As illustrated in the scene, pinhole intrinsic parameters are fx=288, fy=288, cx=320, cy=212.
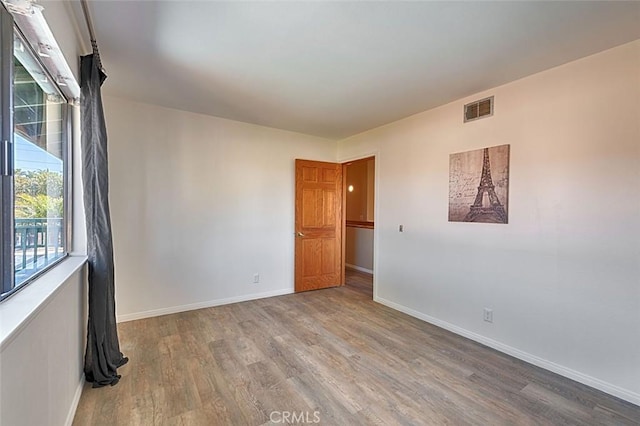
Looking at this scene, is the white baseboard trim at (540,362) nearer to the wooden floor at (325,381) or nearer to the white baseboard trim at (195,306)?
the wooden floor at (325,381)

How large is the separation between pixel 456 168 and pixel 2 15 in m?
3.43

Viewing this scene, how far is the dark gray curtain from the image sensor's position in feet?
6.84

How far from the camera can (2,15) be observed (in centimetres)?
117

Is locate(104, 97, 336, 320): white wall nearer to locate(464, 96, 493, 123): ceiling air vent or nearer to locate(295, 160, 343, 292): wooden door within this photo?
locate(295, 160, 343, 292): wooden door

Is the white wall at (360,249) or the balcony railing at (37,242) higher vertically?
the balcony railing at (37,242)

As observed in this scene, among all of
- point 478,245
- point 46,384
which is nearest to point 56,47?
point 46,384

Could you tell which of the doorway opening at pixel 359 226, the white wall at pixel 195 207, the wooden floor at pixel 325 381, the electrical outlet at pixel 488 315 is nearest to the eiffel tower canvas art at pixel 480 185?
the electrical outlet at pixel 488 315

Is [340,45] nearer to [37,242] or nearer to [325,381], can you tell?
[37,242]

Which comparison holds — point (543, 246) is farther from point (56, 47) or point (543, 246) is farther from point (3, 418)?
point (56, 47)

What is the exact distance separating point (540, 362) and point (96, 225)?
12.4ft

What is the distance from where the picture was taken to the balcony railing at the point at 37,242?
139cm

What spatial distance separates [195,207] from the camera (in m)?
3.76

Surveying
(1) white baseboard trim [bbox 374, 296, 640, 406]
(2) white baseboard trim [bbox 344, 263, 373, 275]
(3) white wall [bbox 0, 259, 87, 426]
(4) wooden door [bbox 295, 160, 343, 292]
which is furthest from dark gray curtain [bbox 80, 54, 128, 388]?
(2) white baseboard trim [bbox 344, 263, 373, 275]

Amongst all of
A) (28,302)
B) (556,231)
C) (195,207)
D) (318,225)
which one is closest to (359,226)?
(318,225)
